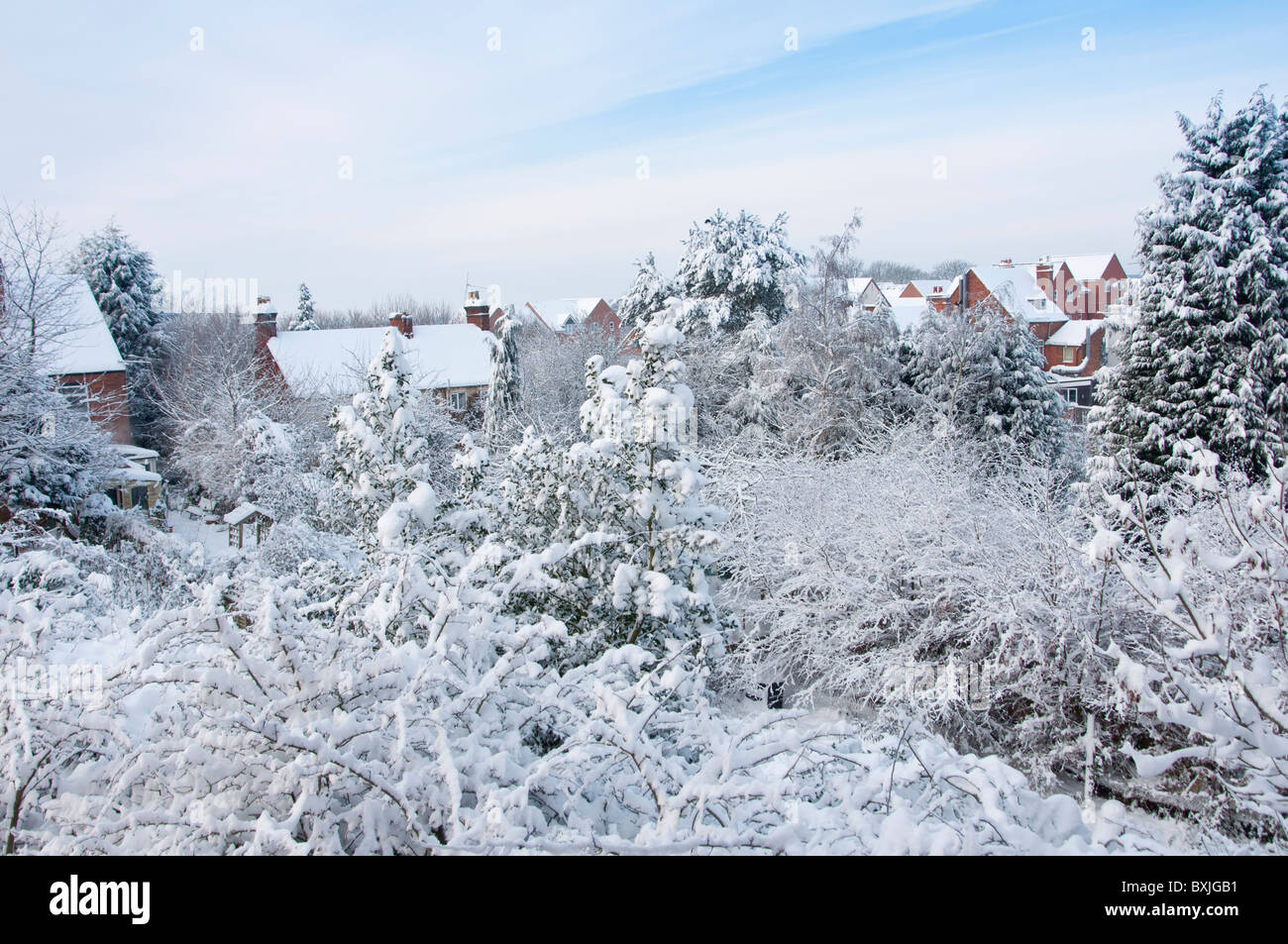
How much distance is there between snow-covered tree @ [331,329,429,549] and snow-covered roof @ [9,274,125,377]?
1140cm

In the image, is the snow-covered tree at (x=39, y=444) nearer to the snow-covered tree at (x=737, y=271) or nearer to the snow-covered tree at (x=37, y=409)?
the snow-covered tree at (x=37, y=409)

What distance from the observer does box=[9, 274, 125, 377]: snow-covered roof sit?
1545 cm

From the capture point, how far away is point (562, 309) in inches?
2415

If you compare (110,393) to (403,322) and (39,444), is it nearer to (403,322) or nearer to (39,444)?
(39,444)

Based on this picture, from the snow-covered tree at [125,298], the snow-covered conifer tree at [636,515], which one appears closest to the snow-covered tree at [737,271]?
the snow-covered conifer tree at [636,515]

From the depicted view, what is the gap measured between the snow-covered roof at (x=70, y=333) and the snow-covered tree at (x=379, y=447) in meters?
11.4

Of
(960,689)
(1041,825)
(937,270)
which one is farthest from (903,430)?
(937,270)

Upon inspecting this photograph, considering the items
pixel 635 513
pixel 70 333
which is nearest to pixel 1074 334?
pixel 635 513

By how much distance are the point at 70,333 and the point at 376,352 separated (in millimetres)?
12326

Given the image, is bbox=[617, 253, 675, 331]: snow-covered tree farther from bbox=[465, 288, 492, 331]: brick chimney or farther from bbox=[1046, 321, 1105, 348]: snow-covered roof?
bbox=[1046, 321, 1105, 348]: snow-covered roof

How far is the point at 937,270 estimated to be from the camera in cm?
7506


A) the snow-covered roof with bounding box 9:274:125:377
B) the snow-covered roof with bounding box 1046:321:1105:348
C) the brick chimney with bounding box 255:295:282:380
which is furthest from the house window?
the snow-covered roof with bounding box 1046:321:1105:348
